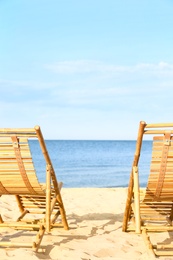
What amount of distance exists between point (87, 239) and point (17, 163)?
1.22 meters

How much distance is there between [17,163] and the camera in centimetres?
385

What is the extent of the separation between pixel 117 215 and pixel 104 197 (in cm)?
→ 194

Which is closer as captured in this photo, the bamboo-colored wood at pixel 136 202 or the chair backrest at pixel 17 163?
the bamboo-colored wood at pixel 136 202

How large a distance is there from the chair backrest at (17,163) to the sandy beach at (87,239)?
0.62m

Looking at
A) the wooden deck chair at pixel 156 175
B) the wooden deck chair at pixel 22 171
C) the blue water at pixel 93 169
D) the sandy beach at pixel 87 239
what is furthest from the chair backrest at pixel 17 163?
the blue water at pixel 93 169

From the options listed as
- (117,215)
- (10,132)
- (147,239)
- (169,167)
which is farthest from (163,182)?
(117,215)

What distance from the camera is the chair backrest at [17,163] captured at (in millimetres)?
3691

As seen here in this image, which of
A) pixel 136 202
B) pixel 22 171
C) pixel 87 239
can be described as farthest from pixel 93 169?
pixel 136 202

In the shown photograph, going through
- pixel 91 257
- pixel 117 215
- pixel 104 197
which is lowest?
pixel 91 257

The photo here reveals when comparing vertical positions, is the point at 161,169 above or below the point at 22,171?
above

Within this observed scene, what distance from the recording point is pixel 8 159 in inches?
152

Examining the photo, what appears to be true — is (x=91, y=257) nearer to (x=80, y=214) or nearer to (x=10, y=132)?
(x=10, y=132)

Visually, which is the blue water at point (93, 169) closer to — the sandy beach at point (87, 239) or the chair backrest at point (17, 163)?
the sandy beach at point (87, 239)

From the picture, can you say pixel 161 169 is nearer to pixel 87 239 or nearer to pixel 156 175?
pixel 156 175
